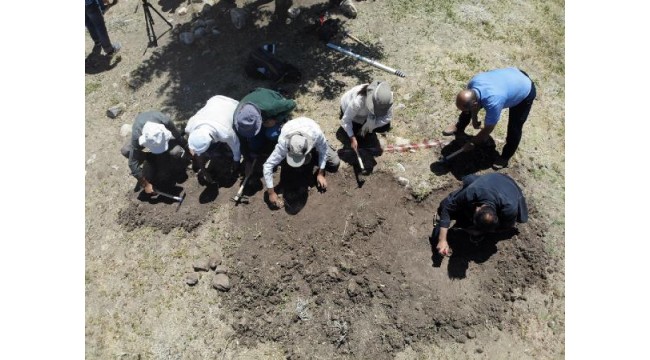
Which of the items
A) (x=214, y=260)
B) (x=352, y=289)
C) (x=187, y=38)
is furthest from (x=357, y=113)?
(x=187, y=38)

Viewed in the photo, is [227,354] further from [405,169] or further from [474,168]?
[474,168]

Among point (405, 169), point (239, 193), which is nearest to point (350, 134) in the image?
point (405, 169)

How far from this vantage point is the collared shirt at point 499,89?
→ 16.3ft

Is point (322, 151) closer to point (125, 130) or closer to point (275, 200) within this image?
point (275, 200)

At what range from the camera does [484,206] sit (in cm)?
425

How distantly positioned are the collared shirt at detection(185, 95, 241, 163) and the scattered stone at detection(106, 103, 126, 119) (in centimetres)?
252

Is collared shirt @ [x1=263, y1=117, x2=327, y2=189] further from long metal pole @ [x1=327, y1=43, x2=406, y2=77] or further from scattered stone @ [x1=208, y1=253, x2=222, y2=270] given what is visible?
long metal pole @ [x1=327, y1=43, x2=406, y2=77]

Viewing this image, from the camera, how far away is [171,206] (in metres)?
5.89

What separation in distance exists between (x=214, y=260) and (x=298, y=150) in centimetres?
203

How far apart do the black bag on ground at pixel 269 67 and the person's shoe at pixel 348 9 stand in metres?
2.16

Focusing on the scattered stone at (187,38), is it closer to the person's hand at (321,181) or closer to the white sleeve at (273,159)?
the white sleeve at (273,159)

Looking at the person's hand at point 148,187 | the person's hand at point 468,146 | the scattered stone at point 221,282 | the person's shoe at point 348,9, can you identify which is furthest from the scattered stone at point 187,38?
the person's hand at point 468,146

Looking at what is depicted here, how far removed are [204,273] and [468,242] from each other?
12.2ft

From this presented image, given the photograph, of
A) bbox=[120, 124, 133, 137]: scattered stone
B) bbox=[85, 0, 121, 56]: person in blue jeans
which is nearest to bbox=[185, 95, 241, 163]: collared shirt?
bbox=[120, 124, 133, 137]: scattered stone
